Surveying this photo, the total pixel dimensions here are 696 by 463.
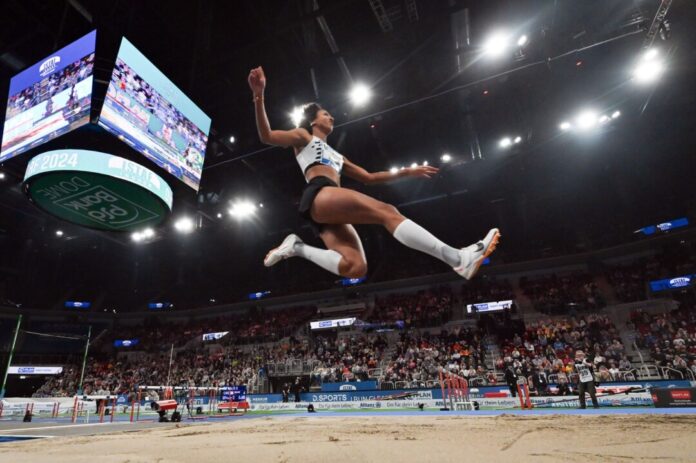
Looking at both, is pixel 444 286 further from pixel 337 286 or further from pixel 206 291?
pixel 206 291

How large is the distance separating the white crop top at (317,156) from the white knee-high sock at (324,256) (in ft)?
2.43

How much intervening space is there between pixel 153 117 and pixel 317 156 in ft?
20.5

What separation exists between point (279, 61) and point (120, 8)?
12.0 feet

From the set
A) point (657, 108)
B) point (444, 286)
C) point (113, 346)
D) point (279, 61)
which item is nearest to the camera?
point (279, 61)

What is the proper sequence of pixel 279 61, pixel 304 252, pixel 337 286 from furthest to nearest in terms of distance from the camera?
pixel 337 286, pixel 279 61, pixel 304 252

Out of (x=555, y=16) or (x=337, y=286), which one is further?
(x=337, y=286)

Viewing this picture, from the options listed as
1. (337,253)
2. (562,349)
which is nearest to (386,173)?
(337,253)

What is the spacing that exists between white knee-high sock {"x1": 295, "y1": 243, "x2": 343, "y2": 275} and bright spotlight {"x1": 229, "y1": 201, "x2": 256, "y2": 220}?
12.2m

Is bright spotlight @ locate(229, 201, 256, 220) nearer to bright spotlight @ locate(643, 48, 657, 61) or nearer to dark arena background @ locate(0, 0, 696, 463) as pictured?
dark arena background @ locate(0, 0, 696, 463)

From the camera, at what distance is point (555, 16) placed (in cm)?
743

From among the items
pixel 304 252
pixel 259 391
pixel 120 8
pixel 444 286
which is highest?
pixel 120 8

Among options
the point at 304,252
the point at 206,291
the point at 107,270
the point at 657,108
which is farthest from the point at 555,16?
the point at 107,270

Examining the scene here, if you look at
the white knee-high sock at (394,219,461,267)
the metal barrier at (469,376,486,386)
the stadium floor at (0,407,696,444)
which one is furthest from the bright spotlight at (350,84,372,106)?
the metal barrier at (469,376,486,386)

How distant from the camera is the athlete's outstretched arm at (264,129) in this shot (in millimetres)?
3137
